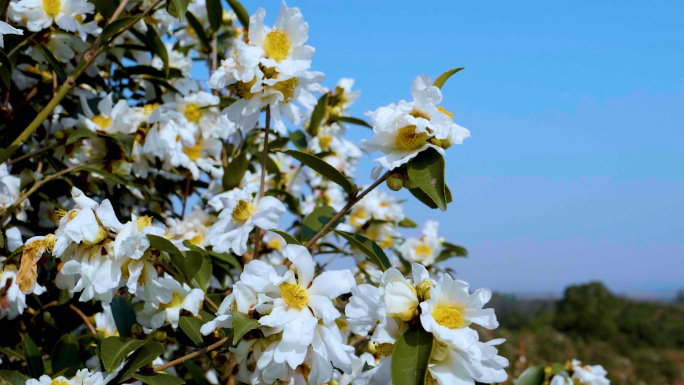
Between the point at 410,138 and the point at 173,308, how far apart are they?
57 centimetres

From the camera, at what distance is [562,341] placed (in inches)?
729

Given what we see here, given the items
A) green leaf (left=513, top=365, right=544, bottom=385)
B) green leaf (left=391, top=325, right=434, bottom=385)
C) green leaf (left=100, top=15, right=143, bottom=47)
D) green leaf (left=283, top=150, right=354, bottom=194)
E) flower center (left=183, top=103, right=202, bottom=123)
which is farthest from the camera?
flower center (left=183, top=103, right=202, bottom=123)

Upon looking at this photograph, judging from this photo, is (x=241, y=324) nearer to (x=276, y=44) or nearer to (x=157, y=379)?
(x=157, y=379)

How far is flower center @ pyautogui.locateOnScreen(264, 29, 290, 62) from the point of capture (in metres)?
1.08

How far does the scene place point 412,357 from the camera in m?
0.78

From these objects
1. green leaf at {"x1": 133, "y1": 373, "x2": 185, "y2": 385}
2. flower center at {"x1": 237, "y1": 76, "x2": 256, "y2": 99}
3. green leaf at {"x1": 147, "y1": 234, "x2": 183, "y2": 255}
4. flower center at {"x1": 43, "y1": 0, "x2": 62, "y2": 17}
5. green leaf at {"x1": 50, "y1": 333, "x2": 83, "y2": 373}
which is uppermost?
flower center at {"x1": 43, "y1": 0, "x2": 62, "y2": 17}

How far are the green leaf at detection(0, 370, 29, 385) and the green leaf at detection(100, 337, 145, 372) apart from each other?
160 millimetres

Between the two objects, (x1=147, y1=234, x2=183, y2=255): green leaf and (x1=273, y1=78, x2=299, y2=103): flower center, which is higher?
(x1=273, y1=78, x2=299, y2=103): flower center

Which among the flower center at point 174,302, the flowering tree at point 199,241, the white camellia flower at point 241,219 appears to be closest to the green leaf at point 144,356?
the flowering tree at point 199,241

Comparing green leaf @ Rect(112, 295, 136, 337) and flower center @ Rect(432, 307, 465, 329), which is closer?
flower center @ Rect(432, 307, 465, 329)

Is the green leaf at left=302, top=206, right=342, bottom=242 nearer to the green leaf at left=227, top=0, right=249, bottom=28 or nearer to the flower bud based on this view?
the flower bud

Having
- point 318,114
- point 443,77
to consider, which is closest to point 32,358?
point 443,77

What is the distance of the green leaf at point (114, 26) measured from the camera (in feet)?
3.86

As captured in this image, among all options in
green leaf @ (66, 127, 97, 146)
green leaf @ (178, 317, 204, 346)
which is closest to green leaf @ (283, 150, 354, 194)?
green leaf @ (178, 317, 204, 346)
